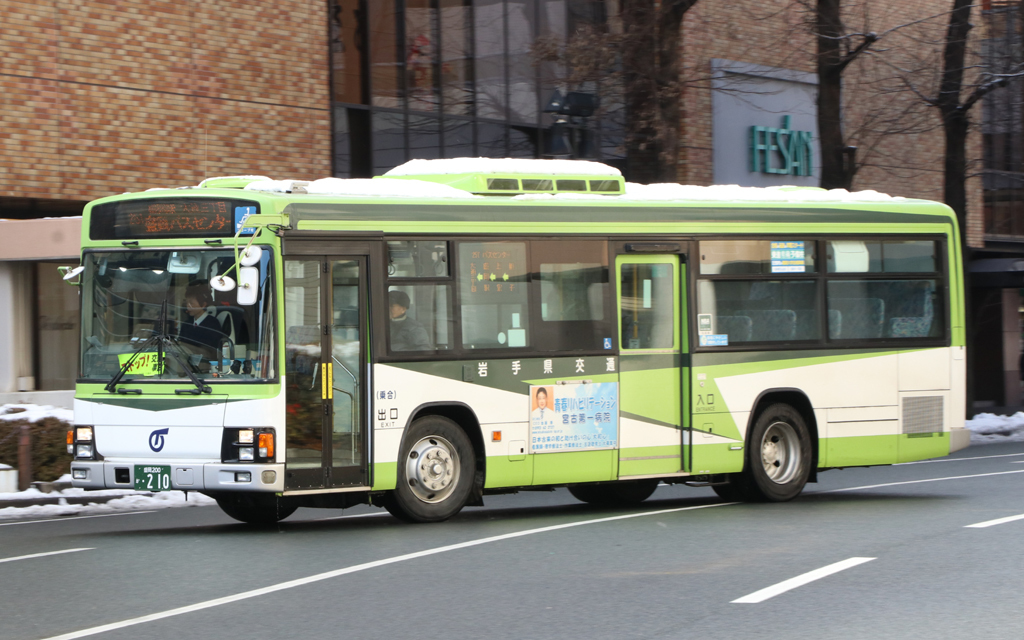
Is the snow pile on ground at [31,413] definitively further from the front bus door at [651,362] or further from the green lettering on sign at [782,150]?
the green lettering on sign at [782,150]

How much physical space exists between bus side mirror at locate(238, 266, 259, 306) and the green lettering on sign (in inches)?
802

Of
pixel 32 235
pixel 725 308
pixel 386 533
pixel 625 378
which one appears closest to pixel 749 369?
pixel 725 308

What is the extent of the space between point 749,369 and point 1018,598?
573 cm

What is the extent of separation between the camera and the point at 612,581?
870cm

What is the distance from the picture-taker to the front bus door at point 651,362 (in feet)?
42.1

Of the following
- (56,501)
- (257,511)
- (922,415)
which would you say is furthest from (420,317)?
(922,415)

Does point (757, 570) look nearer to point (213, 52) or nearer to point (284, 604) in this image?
point (284, 604)

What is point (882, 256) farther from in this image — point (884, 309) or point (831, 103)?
point (831, 103)

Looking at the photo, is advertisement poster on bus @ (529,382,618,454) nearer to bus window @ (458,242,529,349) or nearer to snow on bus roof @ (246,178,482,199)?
bus window @ (458,242,529,349)

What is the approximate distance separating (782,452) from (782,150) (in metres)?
17.1

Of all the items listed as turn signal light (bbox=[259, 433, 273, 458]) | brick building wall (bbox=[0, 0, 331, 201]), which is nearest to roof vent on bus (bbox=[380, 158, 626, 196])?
turn signal light (bbox=[259, 433, 273, 458])

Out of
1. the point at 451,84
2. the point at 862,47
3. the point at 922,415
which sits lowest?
the point at 922,415

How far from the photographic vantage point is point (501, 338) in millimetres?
12117

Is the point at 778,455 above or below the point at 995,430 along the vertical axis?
above
